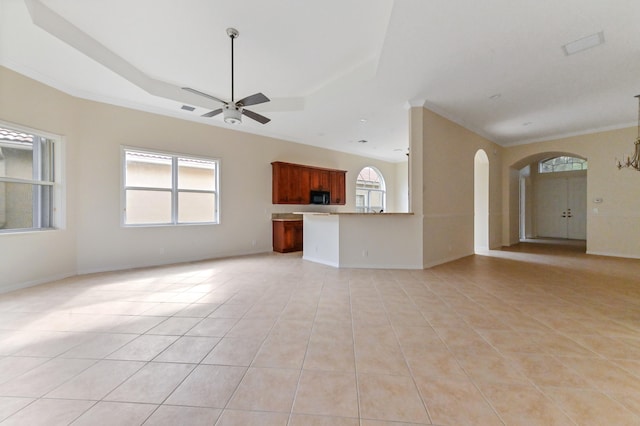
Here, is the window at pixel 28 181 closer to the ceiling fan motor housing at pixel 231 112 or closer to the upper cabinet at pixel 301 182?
the ceiling fan motor housing at pixel 231 112

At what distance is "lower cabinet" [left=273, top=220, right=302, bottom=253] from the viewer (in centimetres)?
665

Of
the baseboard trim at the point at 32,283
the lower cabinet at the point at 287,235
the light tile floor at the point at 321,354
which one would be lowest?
the light tile floor at the point at 321,354

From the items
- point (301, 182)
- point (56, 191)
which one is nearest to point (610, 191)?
point (301, 182)

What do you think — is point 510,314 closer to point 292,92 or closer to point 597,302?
point 597,302

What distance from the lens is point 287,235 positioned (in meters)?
6.68

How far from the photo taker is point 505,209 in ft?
25.4

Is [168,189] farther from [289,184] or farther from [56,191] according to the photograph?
[289,184]

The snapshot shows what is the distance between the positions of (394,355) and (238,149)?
5707mm

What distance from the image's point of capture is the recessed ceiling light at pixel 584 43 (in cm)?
292

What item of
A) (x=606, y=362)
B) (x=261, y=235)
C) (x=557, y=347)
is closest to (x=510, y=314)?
(x=557, y=347)

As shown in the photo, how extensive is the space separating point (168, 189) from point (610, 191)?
10194 millimetres

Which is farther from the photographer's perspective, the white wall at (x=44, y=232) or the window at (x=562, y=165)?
the window at (x=562, y=165)

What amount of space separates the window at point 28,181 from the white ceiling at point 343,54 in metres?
0.95

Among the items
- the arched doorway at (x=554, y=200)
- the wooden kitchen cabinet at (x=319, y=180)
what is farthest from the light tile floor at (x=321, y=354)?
the arched doorway at (x=554, y=200)
